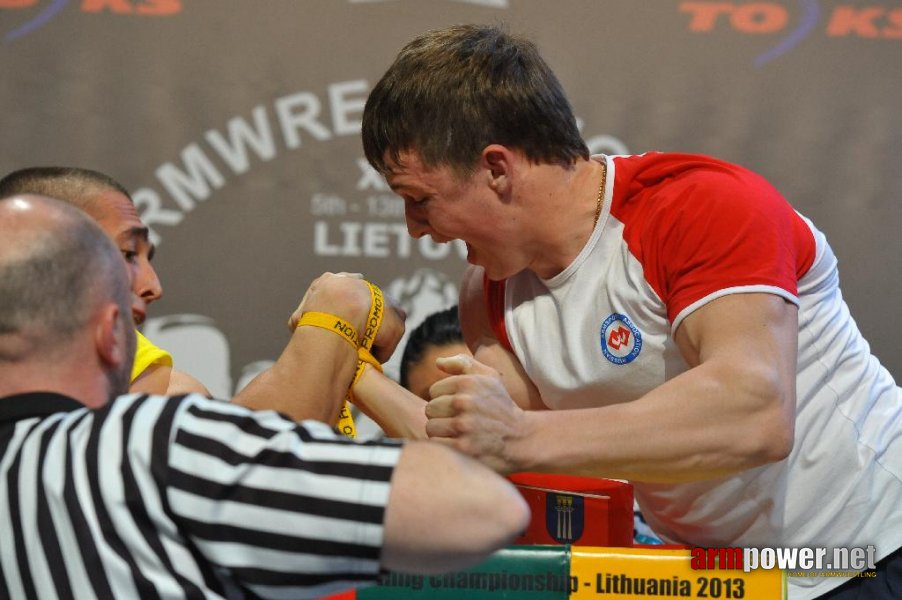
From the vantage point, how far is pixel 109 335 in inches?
38.6

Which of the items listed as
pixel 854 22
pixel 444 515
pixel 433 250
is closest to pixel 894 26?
→ pixel 854 22

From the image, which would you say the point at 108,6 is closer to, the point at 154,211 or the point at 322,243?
the point at 154,211

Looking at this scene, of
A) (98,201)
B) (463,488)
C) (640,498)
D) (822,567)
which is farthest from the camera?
(98,201)

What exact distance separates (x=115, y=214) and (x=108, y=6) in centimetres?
95

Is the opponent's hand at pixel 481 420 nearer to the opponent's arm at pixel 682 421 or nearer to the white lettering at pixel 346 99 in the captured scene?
the opponent's arm at pixel 682 421

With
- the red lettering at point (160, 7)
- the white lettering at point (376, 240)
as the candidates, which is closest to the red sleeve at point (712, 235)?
the white lettering at point (376, 240)

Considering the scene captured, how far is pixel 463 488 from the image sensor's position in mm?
894

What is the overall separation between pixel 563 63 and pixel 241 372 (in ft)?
3.82

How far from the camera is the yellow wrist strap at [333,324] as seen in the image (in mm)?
1695

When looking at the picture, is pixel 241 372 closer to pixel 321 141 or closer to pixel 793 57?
pixel 321 141

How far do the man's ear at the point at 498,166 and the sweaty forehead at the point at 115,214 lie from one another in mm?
839

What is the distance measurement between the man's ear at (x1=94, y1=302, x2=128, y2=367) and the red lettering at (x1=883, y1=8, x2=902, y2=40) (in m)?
2.30

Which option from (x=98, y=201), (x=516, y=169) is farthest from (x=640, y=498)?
(x=98, y=201)

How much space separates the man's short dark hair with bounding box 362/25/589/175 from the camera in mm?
1496
